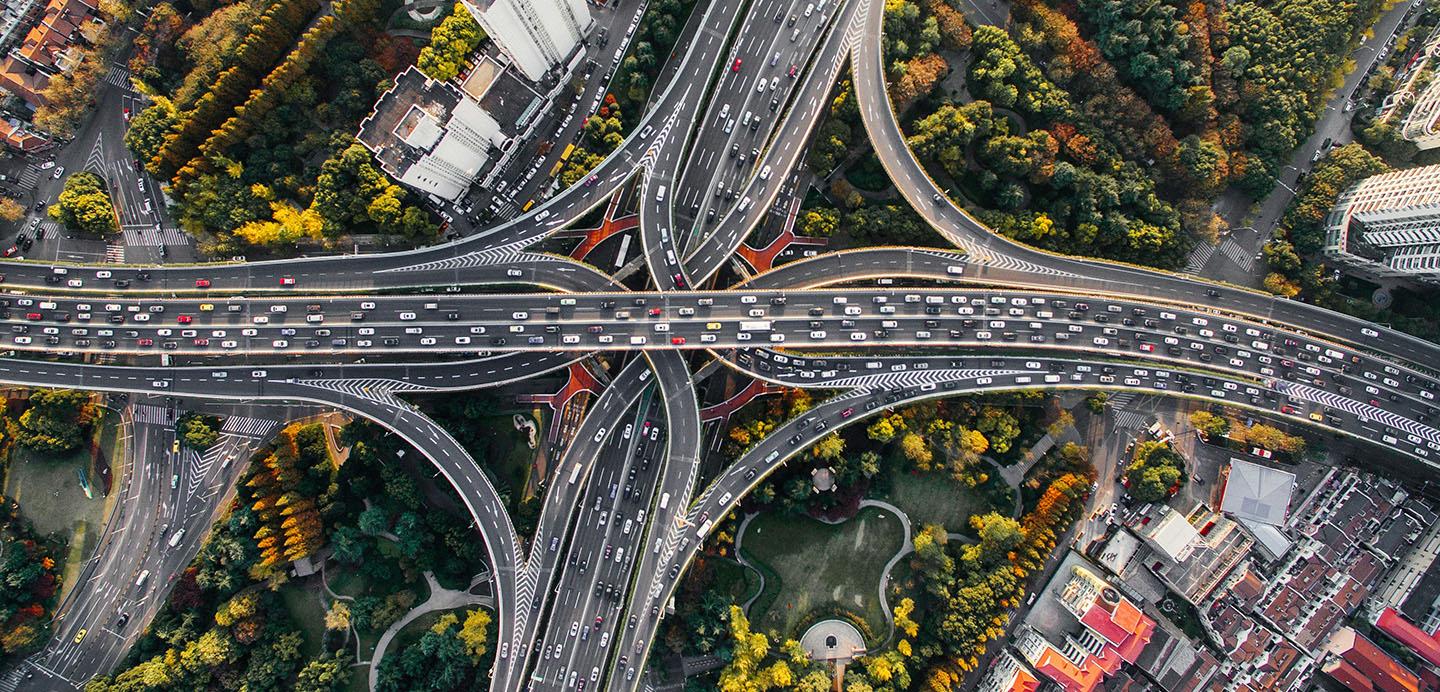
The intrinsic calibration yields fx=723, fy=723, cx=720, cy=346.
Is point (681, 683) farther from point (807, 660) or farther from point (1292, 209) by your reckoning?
point (1292, 209)

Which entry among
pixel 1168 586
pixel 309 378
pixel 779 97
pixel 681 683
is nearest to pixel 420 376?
pixel 309 378

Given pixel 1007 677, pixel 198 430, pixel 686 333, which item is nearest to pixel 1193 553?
pixel 1007 677

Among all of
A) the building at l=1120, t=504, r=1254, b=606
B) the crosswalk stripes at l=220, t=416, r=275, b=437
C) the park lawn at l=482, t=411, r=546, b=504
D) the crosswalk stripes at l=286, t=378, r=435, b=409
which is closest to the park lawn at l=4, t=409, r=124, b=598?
the crosswalk stripes at l=220, t=416, r=275, b=437

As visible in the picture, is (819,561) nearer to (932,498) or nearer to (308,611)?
(932,498)

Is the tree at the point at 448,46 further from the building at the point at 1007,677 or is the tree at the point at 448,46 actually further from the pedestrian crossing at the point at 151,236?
the building at the point at 1007,677

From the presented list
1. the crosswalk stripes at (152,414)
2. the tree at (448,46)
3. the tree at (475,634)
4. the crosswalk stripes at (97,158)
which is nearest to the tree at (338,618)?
the tree at (475,634)

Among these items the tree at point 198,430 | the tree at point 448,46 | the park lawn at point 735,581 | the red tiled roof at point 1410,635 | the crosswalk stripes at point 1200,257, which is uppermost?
the crosswalk stripes at point 1200,257
